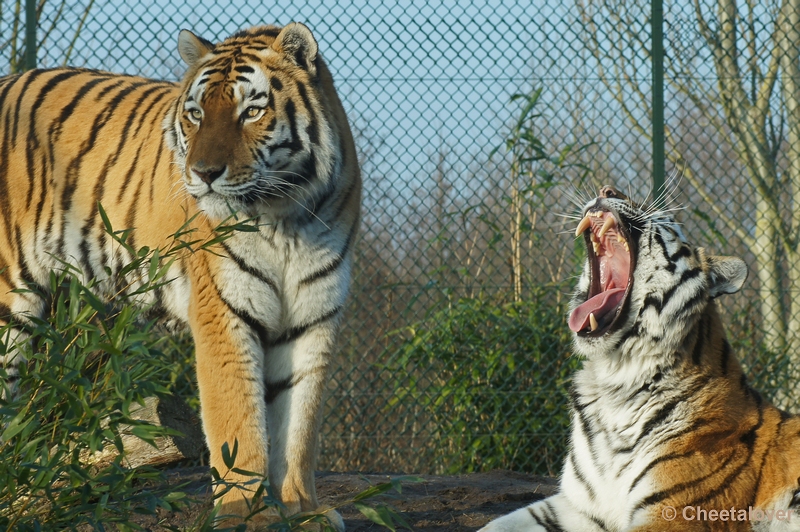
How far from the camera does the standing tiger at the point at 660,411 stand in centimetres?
211

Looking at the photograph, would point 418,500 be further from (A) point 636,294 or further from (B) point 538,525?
(A) point 636,294

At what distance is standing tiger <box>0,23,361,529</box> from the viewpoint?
2.46 metres

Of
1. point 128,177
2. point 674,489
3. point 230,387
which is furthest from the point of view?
point 128,177

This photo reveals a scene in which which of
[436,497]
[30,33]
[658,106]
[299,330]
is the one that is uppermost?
[30,33]

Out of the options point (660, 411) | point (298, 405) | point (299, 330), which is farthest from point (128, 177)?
point (660, 411)

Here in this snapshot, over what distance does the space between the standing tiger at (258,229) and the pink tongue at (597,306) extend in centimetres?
68

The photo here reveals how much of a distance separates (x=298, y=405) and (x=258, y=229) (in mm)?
548

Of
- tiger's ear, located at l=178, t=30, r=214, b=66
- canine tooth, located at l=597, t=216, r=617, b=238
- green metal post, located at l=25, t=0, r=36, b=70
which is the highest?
green metal post, located at l=25, t=0, r=36, b=70

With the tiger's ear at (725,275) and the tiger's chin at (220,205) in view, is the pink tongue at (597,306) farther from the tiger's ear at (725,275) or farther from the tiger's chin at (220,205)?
the tiger's chin at (220,205)

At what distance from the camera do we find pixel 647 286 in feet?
7.76

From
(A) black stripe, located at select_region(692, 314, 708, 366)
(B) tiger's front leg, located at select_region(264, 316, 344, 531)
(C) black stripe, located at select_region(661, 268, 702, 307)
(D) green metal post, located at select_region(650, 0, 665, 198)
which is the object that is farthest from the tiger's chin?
(D) green metal post, located at select_region(650, 0, 665, 198)

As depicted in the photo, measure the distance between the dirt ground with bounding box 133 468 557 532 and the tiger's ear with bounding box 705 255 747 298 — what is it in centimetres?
102

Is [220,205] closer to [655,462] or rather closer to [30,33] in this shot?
[655,462]

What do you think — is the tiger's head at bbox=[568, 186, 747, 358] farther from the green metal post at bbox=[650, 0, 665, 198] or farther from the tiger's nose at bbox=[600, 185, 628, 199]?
the green metal post at bbox=[650, 0, 665, 198]
